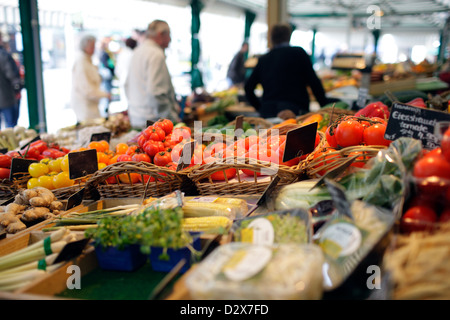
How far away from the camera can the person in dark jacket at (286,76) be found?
4.62m

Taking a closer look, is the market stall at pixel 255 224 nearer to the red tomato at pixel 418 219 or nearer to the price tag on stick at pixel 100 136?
the red tomato at pixel 418 219

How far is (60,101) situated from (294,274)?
40.3 feet

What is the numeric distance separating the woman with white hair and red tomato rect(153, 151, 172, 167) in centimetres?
396

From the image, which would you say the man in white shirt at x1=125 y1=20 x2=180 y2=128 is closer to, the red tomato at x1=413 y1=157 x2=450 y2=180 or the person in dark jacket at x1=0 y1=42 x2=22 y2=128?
the person in dark jacket at x1=0 y1=42 x2=22 y2=128

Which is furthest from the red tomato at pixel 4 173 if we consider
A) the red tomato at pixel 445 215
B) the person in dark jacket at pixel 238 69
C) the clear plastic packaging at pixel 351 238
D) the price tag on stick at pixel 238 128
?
the person in dark jacket at pixel 238 69

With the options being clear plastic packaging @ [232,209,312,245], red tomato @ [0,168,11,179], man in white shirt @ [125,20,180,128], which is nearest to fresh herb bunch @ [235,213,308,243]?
clear plastic packaging @ [232,209,312,245]

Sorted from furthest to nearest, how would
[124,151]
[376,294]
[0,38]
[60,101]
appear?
1. [60,101]
2. [0,38]
3. [124,151]
4. [376,294]

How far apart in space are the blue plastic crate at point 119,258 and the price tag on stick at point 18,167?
4.00ft

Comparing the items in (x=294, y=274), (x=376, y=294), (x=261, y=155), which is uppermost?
(x=261, y=155)

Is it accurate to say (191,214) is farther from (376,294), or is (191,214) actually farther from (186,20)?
(186,20)

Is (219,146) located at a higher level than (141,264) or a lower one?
higher

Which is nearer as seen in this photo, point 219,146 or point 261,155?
point 261,155

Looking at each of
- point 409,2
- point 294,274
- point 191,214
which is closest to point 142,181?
point 191,214

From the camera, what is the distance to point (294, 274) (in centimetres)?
108
